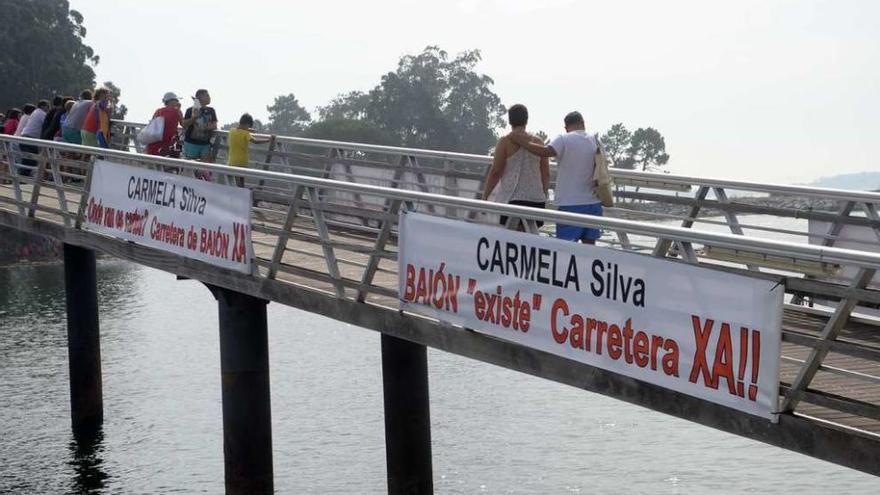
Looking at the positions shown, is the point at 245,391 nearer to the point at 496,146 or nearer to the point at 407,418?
the point at 407,418

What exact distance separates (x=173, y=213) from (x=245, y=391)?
192cm

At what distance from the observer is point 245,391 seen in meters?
13.9

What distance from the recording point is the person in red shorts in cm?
1836

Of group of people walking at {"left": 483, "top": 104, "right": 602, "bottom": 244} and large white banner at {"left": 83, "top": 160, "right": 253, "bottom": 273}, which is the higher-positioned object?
group of people walking at {"left": 483, "top": 104, "right": 602, "bottom": 244}

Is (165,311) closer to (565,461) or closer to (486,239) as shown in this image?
(565,461)

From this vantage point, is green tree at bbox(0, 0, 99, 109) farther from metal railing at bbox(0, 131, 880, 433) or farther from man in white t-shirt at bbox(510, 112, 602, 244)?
man in white t-shirt at bbox(510, 112, 602, 244)

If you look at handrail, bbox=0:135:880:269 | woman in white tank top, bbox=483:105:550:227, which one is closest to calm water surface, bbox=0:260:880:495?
handrail, bbox=0:135:880:269

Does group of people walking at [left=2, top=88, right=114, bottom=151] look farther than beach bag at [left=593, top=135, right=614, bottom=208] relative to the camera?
Yes

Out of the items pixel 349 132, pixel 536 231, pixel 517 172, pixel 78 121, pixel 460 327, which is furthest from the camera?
pixel 349 132

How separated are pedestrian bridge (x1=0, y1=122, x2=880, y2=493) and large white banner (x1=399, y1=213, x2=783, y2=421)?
4.8 inches

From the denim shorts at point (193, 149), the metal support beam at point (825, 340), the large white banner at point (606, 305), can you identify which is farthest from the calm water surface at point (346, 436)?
the metal support beam at point (825, 340)

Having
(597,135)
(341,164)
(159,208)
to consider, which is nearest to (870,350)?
(597,135)

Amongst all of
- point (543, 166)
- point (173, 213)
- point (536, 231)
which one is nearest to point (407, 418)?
point (173, 213)

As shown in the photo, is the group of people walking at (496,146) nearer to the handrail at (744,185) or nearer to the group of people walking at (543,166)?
the group of people walking at (543,166)
